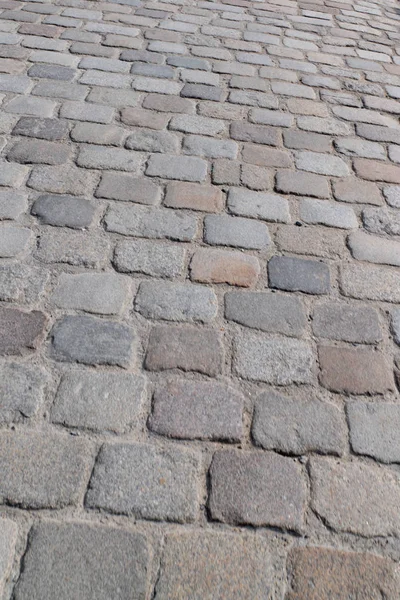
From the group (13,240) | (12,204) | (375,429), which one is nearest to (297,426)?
(375,429)

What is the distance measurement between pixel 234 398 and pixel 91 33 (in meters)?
3.67

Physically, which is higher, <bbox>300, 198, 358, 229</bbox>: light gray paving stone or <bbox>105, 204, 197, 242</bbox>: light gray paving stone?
<bbox>300, 198, 358, 229</bbox>: light gray paving stone

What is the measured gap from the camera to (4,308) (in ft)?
6.76

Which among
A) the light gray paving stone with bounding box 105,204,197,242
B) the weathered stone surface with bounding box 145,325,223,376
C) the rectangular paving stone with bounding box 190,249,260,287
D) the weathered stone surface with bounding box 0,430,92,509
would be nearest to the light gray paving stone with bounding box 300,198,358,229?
the rectangular paving stone with bounding box 190,249,260,287

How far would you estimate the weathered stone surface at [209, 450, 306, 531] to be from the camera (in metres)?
1.52

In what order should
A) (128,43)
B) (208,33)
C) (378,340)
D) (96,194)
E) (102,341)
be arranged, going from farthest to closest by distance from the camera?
(208,33), (128,43), (96,194), (378,340), (102,341)

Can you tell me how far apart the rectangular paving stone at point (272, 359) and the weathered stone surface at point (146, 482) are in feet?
1.34

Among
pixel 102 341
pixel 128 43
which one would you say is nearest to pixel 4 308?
pixel 102 341

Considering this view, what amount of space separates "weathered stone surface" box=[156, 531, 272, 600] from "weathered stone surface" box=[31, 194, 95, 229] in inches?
59.6

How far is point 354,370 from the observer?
1974 millimetres

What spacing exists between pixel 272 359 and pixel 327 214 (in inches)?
41.6

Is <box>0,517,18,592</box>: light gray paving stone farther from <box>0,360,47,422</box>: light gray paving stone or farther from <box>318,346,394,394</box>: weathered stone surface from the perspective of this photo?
<box>318,346,394,394</box>: weathered stone surface

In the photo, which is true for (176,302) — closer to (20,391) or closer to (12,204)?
(20,391)

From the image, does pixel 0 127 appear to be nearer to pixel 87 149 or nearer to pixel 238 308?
pixel 87 149
